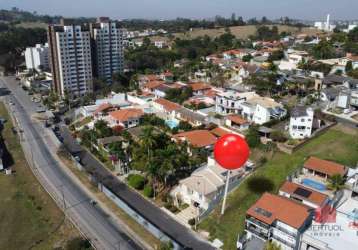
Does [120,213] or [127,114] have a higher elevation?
[127,114]

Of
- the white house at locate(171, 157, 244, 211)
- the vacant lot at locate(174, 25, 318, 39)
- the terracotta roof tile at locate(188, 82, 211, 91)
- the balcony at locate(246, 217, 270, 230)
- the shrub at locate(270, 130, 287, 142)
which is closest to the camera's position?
the balcony at locate(246, 217, 270, 230)

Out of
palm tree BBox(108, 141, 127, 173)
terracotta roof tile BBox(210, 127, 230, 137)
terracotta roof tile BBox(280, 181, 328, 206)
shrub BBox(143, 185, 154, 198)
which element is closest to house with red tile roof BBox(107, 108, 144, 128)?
palm tree BBox(108, 141, 127, 173)

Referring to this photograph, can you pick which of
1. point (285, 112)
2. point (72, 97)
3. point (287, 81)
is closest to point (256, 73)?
point (287, 81)

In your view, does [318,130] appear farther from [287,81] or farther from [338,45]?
[338,45]

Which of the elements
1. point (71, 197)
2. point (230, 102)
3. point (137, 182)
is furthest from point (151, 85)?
point (71, 197)

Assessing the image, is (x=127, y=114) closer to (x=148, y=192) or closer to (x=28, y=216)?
(x=148, y=192)

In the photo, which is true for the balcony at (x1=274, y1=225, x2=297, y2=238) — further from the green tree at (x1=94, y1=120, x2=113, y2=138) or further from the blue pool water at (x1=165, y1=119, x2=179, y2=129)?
the green tree at (x1=94, y1=120, x2=113, y2=138)

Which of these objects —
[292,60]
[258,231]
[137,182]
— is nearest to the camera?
[258,231]
